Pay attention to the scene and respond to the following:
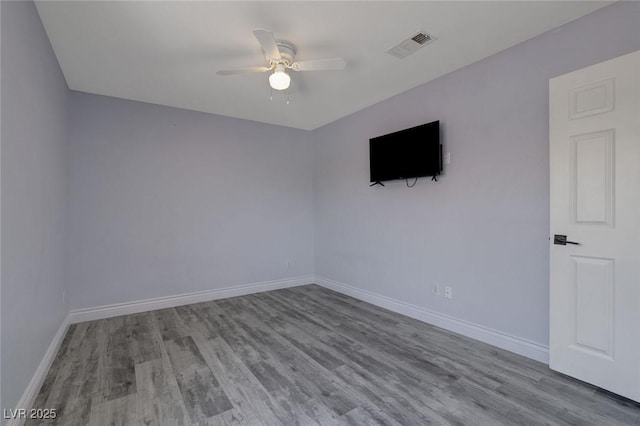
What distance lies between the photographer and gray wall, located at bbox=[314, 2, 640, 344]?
2367mm

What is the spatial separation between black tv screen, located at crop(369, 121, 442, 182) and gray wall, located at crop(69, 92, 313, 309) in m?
1.70

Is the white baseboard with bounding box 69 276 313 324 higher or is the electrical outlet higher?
the electrical outlet

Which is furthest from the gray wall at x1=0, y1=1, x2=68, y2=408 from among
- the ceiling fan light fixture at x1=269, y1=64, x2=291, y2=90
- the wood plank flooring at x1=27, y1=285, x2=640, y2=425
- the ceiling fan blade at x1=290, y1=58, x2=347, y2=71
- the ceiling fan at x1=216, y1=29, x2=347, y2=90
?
the ceiling fan blade at x1=290, y1=58, x2=347, y2=71

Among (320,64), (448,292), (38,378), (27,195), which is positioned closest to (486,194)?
(448,292)

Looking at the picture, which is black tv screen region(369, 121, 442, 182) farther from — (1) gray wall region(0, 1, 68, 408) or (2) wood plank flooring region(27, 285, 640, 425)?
(1) gray wall region(0, 1, 68, 408)

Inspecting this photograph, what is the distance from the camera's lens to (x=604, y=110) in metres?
2.00

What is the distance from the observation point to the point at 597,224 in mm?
2039

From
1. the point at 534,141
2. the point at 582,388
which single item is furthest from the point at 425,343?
the point at 534,141

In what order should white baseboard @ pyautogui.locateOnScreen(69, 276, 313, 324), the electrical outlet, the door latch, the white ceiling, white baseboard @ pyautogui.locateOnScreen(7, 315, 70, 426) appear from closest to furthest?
white baseboard @ pyautogui.locateOnScreen(7, 315, 70, 426) < the white ceiling < the door latch < the electrical outlet < white baseboard @ pyautogui.locateOnScreen(69, 276, 313, 324)

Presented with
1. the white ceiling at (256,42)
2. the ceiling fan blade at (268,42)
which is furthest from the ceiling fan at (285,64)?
the white ceiling at (256,42)

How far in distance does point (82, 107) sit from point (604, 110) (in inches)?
196

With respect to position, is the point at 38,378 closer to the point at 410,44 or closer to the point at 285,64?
the point at 285,64

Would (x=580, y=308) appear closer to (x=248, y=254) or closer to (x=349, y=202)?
(x=349, y=202)

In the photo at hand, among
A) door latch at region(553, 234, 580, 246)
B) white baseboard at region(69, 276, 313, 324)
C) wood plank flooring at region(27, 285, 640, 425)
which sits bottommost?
wood plank flooring at region(27, 285, 640, 425)
